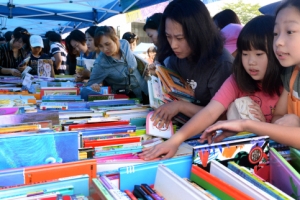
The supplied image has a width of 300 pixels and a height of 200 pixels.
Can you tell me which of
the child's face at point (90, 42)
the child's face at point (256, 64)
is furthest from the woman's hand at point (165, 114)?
the child's face at point (90, 42)

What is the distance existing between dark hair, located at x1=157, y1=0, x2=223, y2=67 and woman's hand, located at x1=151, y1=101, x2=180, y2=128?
0.30 m

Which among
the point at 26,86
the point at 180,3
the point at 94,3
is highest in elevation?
the point at 94,3

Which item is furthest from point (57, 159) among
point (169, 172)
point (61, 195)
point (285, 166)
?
point (285, 166)

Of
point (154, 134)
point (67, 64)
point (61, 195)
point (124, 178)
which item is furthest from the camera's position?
point (67, 64)

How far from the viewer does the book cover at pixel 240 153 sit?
860 mm

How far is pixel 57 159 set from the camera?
92 cm

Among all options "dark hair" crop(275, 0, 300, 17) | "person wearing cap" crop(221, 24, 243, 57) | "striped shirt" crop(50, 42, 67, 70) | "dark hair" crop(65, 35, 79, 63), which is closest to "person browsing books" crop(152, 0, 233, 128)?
"dark hair" crop(275, 0, 300, 17)

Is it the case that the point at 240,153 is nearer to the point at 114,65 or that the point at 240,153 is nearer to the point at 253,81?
the point at 253,81

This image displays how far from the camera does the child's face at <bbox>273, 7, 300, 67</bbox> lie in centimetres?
92

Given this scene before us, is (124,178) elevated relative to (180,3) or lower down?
lower down

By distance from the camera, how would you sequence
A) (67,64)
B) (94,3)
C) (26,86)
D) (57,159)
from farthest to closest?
(94,3) < (67,64) < (26,86) < (57,159)

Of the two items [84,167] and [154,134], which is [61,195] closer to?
[84,167]

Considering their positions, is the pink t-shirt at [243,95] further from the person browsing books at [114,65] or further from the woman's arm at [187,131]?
the person browsing books at [114,65]

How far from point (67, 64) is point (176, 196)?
413 centimetres
